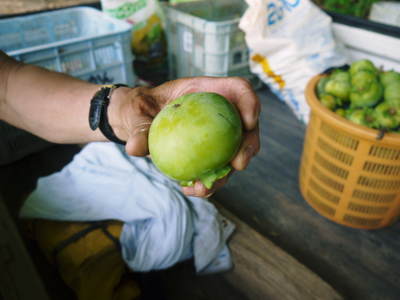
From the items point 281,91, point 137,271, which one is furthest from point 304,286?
point 281,91

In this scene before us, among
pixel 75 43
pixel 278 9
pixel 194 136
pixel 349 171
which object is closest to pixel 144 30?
pixel 75 43

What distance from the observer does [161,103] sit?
40.0 inches

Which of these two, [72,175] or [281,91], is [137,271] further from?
[281,91]

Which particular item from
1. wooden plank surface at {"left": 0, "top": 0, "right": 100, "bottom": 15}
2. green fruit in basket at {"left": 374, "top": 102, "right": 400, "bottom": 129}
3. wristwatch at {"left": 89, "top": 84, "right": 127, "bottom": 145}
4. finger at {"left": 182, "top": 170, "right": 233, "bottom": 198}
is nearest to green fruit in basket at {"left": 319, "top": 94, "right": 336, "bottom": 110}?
green fruit in basket at {"left": 374, "top": 102, "right": 400, "bottom": 129}

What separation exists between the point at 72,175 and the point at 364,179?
1247 mm

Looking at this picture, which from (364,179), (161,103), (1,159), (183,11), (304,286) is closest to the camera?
(161,103)

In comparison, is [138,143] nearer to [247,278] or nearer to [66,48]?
[247,278]

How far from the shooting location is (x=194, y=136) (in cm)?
65

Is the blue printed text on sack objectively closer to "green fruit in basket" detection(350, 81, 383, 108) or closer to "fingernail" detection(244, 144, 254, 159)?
"green fruit in basket" detection(350, 81, 383, 108)

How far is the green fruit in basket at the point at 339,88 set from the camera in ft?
4.76

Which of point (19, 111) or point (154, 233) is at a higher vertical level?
point (19, 111)

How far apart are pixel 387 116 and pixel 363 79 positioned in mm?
202

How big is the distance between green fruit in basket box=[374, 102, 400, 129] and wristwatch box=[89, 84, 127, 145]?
104cm

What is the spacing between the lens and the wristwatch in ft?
3.13
